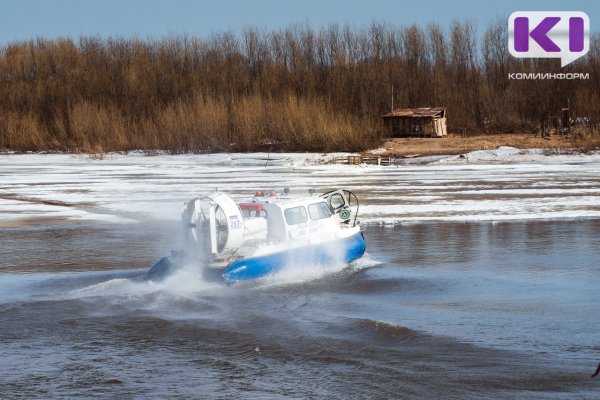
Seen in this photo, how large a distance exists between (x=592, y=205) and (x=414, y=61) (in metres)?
58.3

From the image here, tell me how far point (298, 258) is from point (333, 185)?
58.1 ft

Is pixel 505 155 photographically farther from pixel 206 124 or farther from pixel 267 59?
pixel 267 59

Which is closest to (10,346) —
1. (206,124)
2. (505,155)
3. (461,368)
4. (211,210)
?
(211,210)

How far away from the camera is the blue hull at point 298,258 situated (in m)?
14.0

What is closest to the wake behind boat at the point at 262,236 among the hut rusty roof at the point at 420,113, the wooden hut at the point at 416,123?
the hut rusty roof at the point at 420,113

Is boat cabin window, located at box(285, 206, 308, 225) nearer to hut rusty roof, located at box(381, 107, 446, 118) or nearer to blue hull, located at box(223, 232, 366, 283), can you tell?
blue hull, located at box(223, 232, 366, 283)

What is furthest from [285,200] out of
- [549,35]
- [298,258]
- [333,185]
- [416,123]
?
[549,35]

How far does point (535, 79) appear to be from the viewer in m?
72.9

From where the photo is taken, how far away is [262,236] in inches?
606

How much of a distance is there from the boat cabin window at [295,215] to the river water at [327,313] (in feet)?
2.90

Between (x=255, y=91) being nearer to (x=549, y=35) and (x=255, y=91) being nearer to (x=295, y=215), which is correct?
(x=549, y=35)

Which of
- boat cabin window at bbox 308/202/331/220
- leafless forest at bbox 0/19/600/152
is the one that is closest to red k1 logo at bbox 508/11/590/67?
leafless forest at bbox 0/19/600/152

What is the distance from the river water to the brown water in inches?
1.3

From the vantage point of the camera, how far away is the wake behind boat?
558 inches
